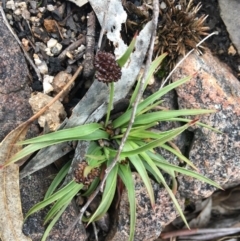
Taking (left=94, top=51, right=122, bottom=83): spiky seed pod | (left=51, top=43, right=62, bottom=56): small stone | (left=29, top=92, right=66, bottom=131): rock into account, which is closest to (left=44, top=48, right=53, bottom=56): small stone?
(left=51, top=43, right=62, bottom=56): small stone

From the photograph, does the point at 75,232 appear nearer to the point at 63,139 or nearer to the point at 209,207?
the point at 63,139

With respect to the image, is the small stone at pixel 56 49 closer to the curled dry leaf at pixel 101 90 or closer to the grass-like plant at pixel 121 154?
the curled dry leaf at pixel 101 90

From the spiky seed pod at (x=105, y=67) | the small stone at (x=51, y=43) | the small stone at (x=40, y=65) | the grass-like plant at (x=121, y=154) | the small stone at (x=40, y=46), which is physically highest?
the spiky seed pod at (x=105, y=67)

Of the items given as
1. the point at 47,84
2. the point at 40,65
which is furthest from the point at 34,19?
the point at 47,84

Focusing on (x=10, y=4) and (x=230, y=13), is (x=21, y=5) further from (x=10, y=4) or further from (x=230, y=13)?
(x=230, y=13)

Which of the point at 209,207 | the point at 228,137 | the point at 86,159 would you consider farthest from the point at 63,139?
the point at 209,207

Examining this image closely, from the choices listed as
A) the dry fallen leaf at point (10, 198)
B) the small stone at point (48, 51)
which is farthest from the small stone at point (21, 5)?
the dry fallen leaf at point (10, 198)

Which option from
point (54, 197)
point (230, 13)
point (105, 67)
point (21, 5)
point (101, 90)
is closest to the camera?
point (105, 67)
